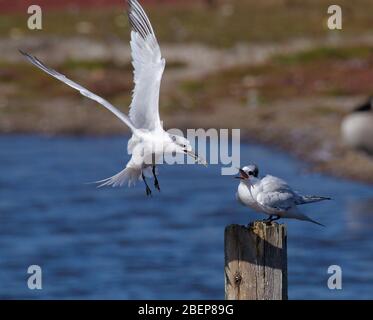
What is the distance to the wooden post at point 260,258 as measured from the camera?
9.70 metres

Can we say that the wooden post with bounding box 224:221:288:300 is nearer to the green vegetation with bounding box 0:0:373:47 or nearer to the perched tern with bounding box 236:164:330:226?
the perched tern with bounding box 236:164:330:226

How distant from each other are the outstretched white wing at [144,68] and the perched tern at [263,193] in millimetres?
1966

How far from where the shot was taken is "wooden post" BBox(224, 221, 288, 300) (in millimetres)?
9695

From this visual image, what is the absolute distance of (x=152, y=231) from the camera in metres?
25.7

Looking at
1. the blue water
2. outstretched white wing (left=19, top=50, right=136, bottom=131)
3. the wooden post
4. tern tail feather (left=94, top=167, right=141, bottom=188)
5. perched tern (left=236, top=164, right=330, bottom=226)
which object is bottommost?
the wooden post

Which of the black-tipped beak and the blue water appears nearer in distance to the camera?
the black-tipped beak

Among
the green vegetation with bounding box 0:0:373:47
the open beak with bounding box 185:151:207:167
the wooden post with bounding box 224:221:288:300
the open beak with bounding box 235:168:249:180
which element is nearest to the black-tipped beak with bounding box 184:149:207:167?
the open beak with bounding box 185:151:207:167

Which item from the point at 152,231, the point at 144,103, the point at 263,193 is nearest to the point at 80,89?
the point at 144,103

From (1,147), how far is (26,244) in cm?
1204

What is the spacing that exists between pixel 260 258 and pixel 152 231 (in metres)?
16.1

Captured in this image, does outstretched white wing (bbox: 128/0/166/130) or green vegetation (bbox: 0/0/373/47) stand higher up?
green vegetation (bbox: 0/0/373/47)

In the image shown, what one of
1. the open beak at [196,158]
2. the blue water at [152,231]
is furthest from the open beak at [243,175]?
the blue water at [152,231]

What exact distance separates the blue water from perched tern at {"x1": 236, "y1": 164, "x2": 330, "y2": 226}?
31.5ft

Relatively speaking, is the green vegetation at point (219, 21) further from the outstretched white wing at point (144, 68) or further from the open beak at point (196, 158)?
the open beak at point (196, 158)
